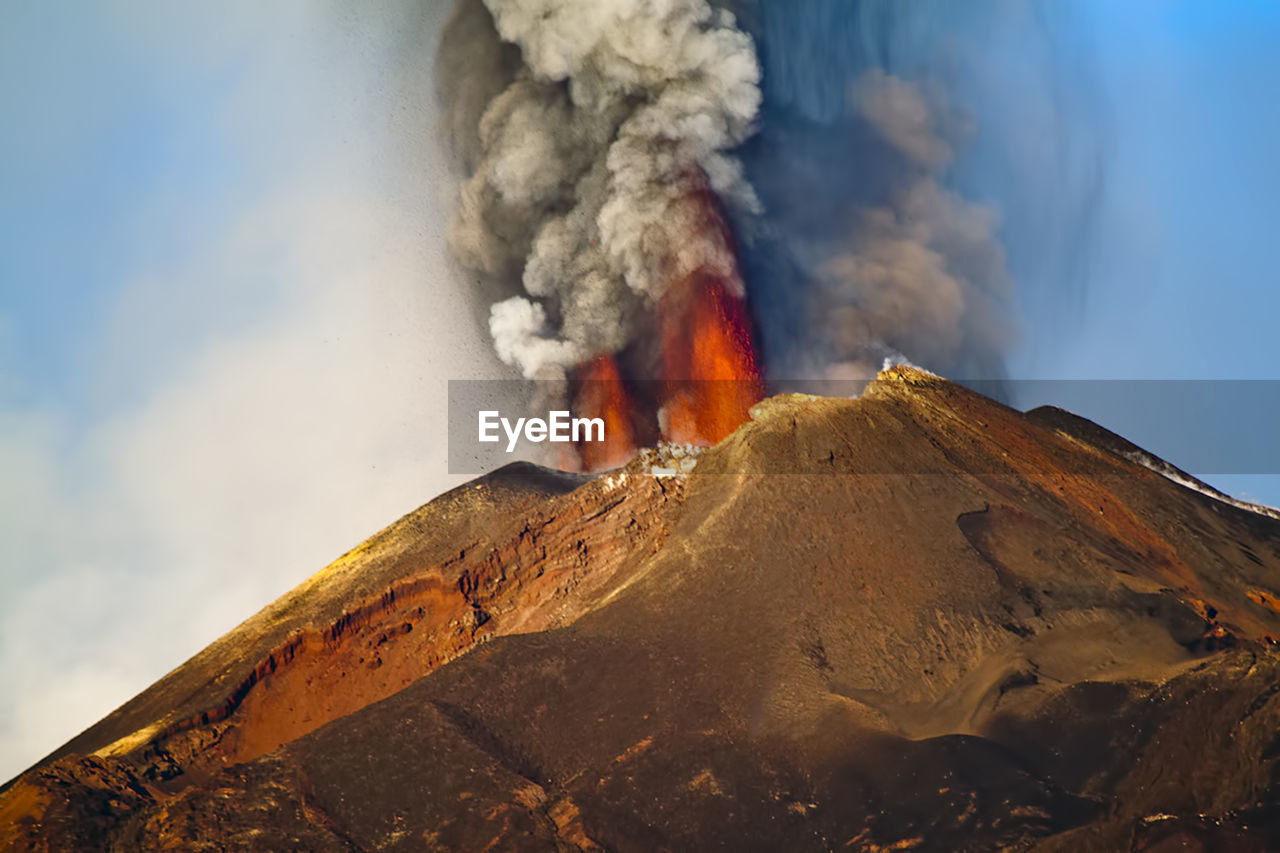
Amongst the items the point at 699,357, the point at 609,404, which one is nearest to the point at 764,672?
the point at 699,357

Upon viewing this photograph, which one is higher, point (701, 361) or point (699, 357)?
point (699, 357)

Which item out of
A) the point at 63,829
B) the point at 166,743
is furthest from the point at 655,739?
the point at 166,743

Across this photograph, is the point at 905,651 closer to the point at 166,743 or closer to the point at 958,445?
the point at 958,445

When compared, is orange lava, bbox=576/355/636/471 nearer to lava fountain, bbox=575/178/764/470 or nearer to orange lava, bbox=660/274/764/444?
lava fountain, bbox=575/178/764/470

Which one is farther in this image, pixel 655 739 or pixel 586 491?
pixel 586 491

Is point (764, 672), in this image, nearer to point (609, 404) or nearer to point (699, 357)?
point (699, 357)

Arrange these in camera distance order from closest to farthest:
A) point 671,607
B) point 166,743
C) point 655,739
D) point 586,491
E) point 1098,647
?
point 655,739, point 1098,647, point 671,607, point 166,743, point 586,491

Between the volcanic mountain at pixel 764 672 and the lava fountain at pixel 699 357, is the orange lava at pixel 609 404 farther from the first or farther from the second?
the volcanic mountain at pixel 764 672
